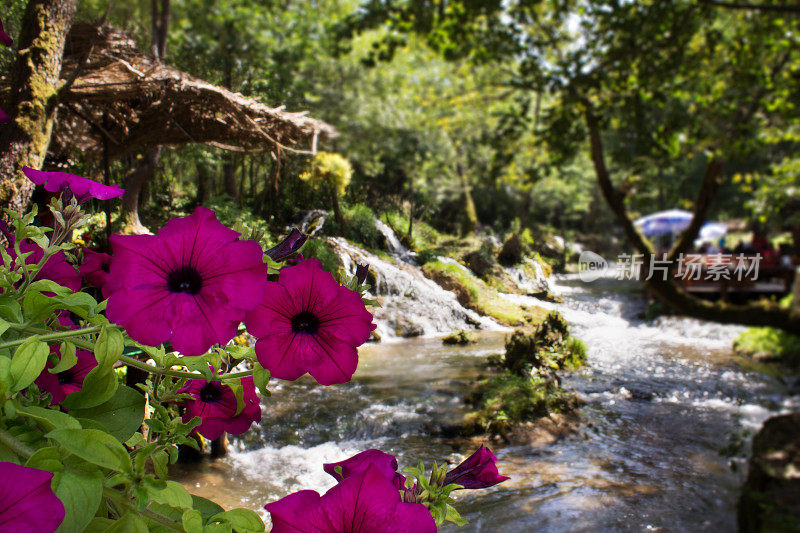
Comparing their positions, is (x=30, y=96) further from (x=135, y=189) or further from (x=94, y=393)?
(x=94, y=393)

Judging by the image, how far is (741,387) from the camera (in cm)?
216

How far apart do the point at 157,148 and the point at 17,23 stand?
1.33ft

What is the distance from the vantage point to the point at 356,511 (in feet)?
1.10

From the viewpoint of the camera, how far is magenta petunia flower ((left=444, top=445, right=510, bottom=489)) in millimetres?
424

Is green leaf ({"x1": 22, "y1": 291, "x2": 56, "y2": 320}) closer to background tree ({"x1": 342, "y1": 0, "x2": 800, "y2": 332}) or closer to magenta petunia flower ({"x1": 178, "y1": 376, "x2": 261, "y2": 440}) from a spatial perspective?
magenta petunia flower ({"x1": 178, "y1": 376, "x2": 261, "y2": 440})

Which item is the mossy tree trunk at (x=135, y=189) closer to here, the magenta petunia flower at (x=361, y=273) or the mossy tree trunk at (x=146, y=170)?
the mossy tree trunk at (x=146, y=170)

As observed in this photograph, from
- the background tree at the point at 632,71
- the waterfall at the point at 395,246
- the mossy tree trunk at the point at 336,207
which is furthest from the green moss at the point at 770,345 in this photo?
the mossy tree trunk at the point at 336,207

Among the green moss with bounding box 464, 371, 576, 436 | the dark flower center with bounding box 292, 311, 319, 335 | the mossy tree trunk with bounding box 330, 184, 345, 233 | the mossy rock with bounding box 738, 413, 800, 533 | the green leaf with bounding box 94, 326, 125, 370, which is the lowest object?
the mossy rock with bounding box 738, 413, 800, 533

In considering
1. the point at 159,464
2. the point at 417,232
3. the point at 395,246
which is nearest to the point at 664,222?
the point at 417,232

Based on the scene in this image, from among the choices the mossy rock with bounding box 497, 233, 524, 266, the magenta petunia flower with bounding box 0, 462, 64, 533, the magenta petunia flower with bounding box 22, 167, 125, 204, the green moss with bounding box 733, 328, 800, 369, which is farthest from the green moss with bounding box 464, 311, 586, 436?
the magenta petunia flower with bounding box 0, 462, 64, 533

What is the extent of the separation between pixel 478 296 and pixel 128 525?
1.57m

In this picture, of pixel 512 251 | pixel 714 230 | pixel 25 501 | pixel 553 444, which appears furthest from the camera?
pixel 714 230

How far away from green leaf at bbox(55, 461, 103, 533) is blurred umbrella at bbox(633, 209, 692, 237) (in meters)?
3.51

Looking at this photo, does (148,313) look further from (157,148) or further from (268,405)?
(268,405)
